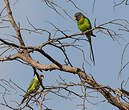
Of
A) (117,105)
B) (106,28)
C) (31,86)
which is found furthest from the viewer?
(31,86)

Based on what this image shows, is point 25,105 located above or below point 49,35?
below

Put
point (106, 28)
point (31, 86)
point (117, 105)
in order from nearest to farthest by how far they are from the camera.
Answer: point (106, 28), point (117, 105), point (31, 86)

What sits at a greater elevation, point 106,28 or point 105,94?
point 106,28

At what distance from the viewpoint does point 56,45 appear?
3.42m

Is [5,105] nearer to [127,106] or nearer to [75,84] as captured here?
[75,84]

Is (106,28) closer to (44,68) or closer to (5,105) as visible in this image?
(44,68)

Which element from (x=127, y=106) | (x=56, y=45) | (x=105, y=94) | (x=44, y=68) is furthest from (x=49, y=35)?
(x=127, y=106)

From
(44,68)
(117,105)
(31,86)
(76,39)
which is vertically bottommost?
(117,105)

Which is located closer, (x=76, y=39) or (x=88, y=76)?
(x=76, y=39)

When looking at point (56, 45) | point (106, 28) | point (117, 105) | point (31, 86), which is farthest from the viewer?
point (31, 86)

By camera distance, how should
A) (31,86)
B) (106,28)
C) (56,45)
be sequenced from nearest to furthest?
1. (106,28)
2. (56,45)
3. (31,86)

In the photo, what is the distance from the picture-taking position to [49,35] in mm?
3217

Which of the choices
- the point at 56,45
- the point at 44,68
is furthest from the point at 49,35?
the point at 44,68

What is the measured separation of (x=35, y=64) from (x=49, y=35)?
1.80 feet
